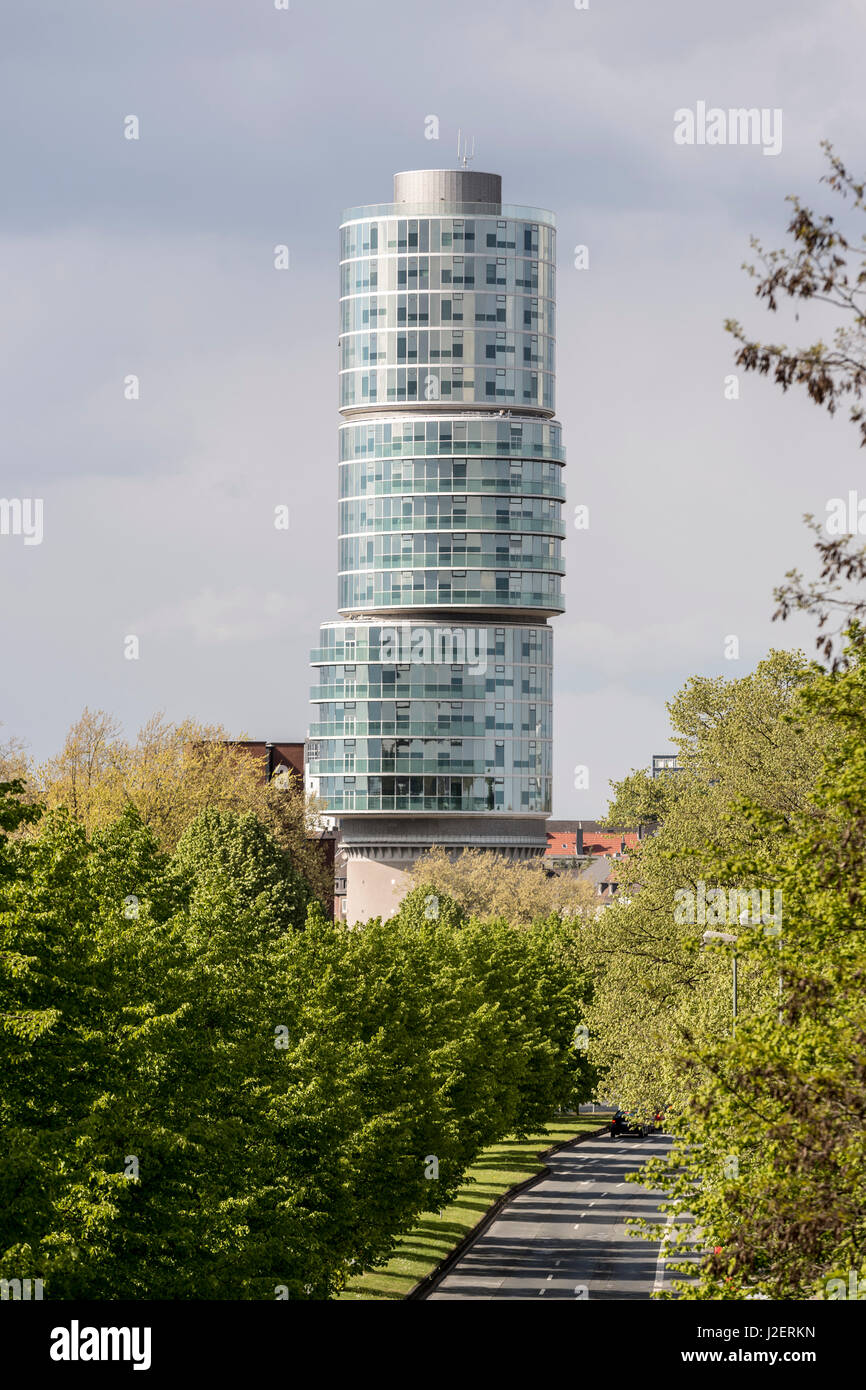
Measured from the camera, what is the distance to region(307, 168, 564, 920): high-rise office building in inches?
7185

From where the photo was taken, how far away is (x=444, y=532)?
186250mm

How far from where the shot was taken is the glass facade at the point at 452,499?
18375cm

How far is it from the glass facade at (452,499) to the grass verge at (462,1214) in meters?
73.7

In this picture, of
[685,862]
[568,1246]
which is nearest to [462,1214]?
[568,1246]

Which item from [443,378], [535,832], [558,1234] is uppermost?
[443,378]

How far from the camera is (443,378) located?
18738 cm

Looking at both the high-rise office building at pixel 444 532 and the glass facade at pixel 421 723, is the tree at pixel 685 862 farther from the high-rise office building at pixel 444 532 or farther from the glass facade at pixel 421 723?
the high-rise office building at pixel 444 532

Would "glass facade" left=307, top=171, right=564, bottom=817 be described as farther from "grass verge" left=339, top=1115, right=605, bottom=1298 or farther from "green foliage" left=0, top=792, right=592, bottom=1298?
"green foliage" left=0, top=792, right=592, bottom=1298

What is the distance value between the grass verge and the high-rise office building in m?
69.6

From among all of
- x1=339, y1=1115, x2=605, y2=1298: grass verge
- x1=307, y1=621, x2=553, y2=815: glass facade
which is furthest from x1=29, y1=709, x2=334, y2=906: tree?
x1=307, y1=621, x2=553, y2=815: glass facade

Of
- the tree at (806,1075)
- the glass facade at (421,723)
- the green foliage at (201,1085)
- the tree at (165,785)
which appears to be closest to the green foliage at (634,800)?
the tree at (165,785)
